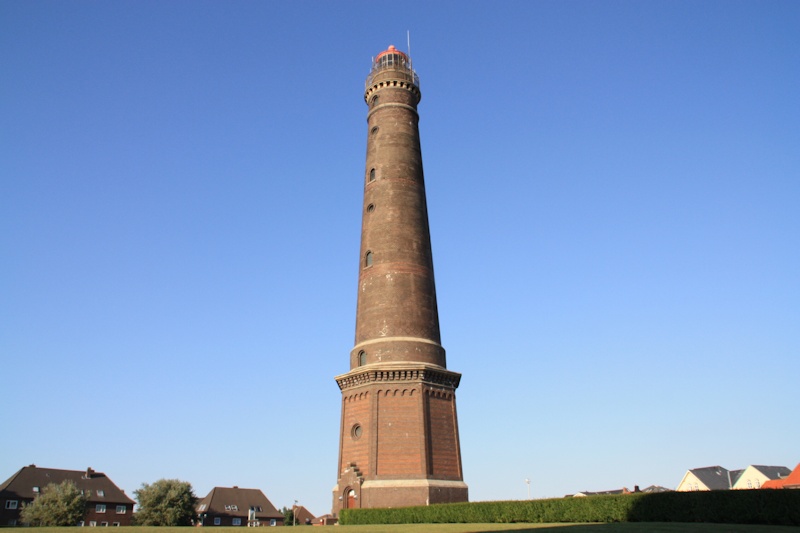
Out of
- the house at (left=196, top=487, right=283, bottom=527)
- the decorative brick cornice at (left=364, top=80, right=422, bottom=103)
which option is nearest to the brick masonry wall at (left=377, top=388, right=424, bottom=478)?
the decorative brick cornice at (left=364, top=80, right=422, bottom=103)

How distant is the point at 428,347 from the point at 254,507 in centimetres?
5688

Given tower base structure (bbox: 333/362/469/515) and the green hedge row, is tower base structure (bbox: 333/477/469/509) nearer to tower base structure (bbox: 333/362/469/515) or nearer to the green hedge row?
tower base structure (bbox: 333/362/469/515)

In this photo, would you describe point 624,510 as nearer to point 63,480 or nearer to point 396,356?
point 396,356

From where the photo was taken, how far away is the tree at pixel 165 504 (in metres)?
58.3

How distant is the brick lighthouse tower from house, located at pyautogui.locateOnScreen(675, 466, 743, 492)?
57983mm

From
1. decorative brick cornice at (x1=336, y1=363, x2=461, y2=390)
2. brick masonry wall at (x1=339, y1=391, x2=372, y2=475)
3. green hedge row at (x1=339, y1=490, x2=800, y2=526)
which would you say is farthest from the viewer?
decorative brick cornice at (x1=336, y1=363, x2=461, y2=390)

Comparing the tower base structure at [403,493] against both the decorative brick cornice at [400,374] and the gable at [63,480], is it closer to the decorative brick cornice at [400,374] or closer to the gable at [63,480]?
the decorative brick cornice at [400,374]

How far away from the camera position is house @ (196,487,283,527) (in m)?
76.8

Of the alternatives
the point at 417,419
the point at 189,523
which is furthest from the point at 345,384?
the point at 189,523

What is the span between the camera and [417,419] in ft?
109

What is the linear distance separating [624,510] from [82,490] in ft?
204

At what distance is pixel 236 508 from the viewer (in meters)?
80.1

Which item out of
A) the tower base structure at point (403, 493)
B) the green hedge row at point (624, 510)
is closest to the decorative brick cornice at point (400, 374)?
the tower base structure at point (403, 493)

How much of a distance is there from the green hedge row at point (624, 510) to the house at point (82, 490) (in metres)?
49.5
